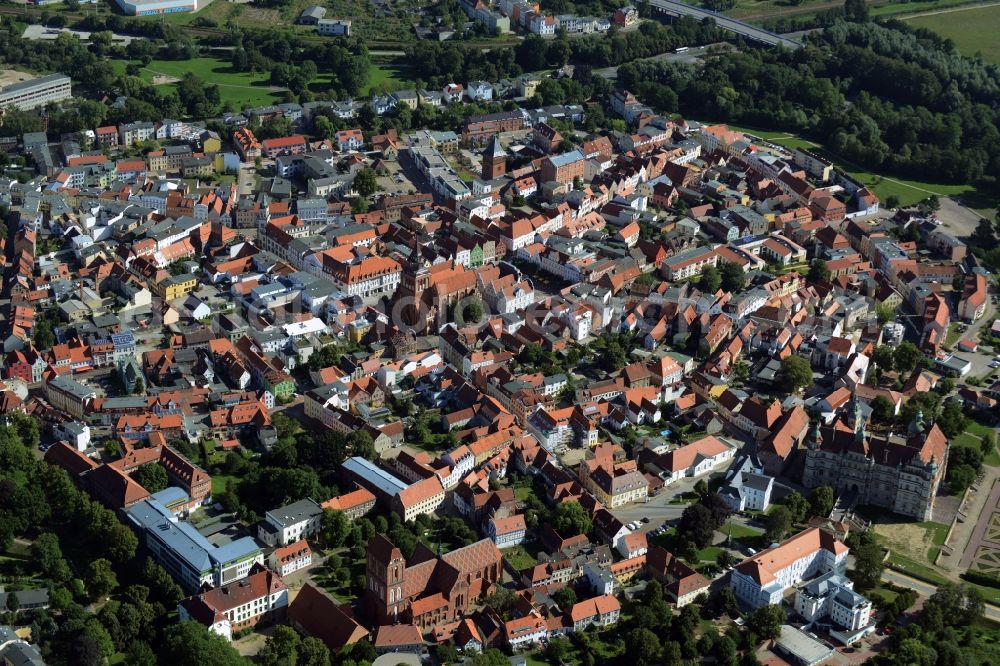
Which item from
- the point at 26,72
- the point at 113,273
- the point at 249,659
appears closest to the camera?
the point at 249,659

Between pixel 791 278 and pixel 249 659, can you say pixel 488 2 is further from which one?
pixel 249 659

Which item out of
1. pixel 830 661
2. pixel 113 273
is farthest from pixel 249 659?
pixel 113 273

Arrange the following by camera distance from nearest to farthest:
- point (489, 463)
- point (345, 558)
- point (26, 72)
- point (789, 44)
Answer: point (345, 558) < point (489, 463) < point (26, 72) < point (789, 44)

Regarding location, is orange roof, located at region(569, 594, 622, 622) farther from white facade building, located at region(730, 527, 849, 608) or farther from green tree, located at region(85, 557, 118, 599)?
green tree, located at region(85, 557, 118, 599)

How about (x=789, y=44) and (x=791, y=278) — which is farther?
(x=789, y=44)

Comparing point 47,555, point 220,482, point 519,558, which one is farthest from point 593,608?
point 47,555

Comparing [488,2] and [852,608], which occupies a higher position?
[488,2]

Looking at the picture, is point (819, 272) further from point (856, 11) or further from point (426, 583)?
point (856, 11)

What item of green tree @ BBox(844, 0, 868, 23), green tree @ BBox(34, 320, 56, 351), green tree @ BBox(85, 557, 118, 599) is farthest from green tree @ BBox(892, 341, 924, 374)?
green tree @ BBox(844, 0, 868, 23)
